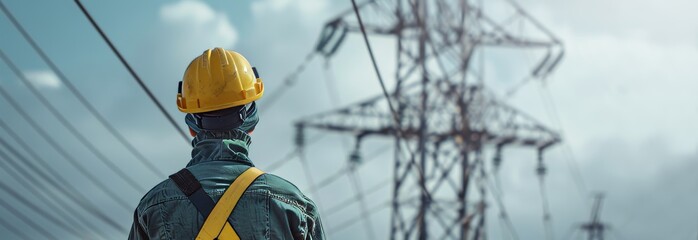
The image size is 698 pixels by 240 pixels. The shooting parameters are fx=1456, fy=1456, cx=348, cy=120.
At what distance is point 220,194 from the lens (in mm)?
4156

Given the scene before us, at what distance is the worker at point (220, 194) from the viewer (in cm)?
413

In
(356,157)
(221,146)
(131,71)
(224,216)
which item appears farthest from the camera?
(356,157)

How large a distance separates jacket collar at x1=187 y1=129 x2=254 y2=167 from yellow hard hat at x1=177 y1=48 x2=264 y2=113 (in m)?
0.08

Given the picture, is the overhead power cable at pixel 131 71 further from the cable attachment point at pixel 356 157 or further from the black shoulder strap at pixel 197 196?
the cable attachment point at pixel 356 157

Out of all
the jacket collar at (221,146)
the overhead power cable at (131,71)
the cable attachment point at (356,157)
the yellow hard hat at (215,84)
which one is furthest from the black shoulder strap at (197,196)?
the cable attachment point at (356,157)

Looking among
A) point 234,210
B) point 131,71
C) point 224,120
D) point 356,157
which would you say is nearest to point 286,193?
point 234,210

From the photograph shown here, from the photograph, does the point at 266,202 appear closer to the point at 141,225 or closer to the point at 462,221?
the point at 141,225

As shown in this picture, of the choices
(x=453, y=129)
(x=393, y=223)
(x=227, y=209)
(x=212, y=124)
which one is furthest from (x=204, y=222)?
(x=453, y=129)

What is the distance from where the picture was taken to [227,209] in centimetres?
413

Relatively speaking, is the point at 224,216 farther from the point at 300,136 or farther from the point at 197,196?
the point at 300,136

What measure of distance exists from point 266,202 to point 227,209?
0.38 ft

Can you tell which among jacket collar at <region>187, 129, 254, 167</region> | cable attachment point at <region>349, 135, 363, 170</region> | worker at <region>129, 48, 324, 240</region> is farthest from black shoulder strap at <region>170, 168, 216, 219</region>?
cable attachment point at <region>349, 135, 363, 170</region>

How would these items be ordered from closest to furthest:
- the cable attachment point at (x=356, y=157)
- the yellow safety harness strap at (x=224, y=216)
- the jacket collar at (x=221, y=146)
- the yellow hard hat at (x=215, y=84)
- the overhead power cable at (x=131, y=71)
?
1. the yellow safety harness strap at (x=224, y=216)
2. the jacket collar at (x=221, y=146)
3. the yellow hard hat at (x=215, y=84)
4. the overhead power cable at (x=131, y=71)
5. the cable attachment point at (x=356, y=157)

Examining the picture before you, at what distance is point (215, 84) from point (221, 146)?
235mm
